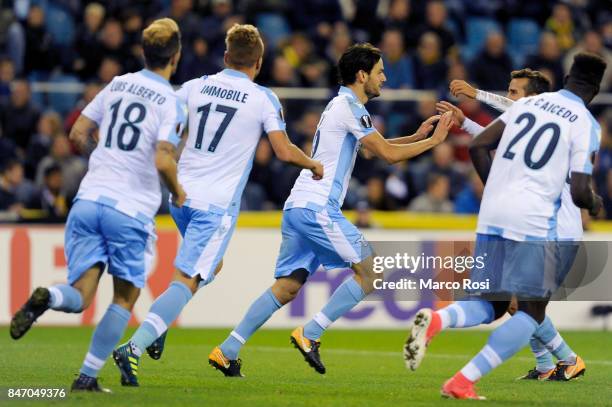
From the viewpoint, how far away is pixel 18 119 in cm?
1859

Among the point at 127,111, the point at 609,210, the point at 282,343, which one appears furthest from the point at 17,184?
the point at 127,111

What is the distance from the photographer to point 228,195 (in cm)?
966

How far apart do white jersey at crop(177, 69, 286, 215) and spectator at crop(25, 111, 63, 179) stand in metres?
8.81

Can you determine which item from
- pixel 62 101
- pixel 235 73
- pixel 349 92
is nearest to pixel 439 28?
pixel 62 101

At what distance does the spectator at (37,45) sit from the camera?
63.3 feet

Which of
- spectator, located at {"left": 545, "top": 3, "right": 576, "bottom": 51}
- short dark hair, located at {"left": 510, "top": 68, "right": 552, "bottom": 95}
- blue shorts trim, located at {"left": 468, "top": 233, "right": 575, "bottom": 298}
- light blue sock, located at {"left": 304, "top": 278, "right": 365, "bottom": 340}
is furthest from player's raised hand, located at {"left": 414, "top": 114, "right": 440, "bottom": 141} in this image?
spectator, located at {"left": 545, "top": 3, "right": 576, "bottom": 51}

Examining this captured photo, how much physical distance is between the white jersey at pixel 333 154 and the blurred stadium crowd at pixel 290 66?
23.3 ft

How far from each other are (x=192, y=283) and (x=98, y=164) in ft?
4.34

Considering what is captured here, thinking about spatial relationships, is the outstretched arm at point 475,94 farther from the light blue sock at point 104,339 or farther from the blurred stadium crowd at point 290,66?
the blurred stadium crowd at point 290,66

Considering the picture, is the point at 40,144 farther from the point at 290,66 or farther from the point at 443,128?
the point at 443,128

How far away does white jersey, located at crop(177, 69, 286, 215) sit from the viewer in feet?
31.6

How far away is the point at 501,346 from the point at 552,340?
89.5 inches

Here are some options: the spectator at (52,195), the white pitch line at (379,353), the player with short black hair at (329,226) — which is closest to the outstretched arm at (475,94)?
the player with short black hair at (329,226)

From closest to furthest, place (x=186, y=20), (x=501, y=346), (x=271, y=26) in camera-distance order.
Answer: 1. (x=501, y=346)
2. (x=186, y=20)
3. (x=271, y=26)
